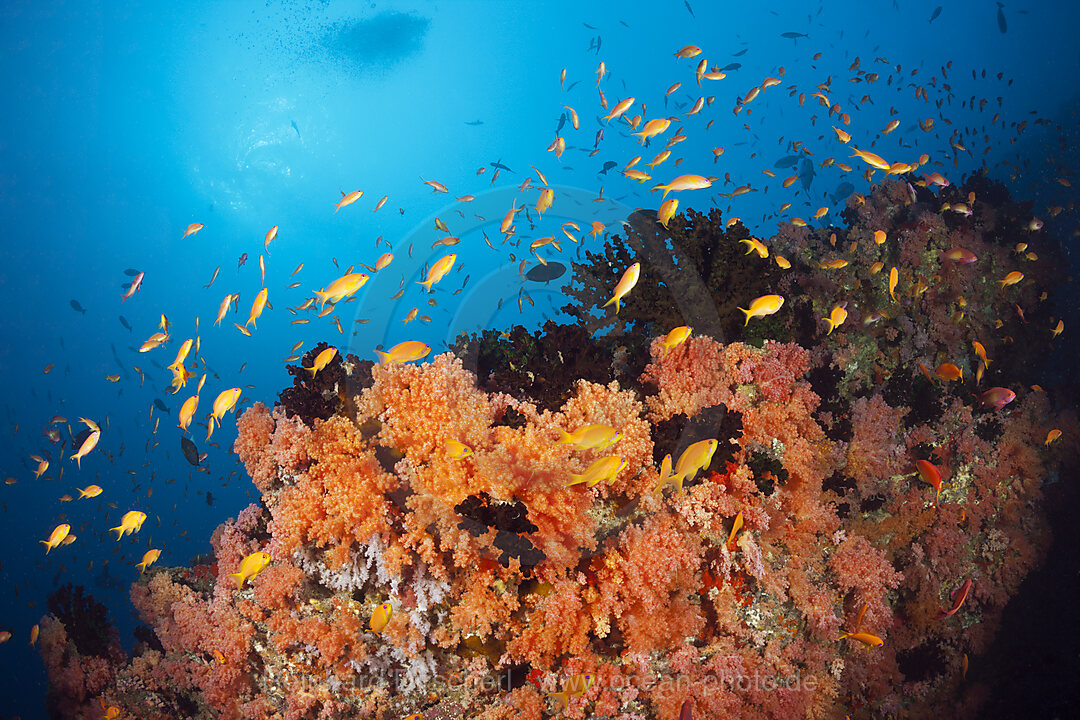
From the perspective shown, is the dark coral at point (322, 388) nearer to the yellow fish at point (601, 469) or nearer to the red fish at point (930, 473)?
the yellow fish at point (601, 469)

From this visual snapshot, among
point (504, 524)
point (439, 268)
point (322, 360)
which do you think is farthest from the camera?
point (439, 268)

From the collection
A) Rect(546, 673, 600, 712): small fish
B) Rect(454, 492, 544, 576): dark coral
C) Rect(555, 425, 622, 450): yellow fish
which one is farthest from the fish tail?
Rect(555, 425, 622, 450): yellow fish

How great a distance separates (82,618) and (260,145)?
50034mm

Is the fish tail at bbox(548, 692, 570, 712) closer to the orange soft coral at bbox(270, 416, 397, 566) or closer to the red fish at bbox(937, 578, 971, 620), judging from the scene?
the orange soft coral at bbox(270, 416, 397, 566)

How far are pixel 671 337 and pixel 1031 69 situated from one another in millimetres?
101088

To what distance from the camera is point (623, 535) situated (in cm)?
374

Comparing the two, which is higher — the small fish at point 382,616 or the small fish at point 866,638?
the small fish at point 382,616

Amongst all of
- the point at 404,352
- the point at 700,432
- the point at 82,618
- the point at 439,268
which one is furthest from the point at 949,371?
the point at 82,618

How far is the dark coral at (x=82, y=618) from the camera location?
252 inches

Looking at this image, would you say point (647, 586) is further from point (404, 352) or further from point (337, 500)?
point (404, 352)

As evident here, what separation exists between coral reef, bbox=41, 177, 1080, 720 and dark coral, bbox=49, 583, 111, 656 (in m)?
0.07

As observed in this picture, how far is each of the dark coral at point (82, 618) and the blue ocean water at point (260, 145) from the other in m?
19.4

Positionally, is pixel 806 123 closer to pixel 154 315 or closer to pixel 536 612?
pixel 536 612

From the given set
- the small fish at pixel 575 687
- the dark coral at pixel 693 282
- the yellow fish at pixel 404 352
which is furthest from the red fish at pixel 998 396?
the yellow fish at pixel 404 352
